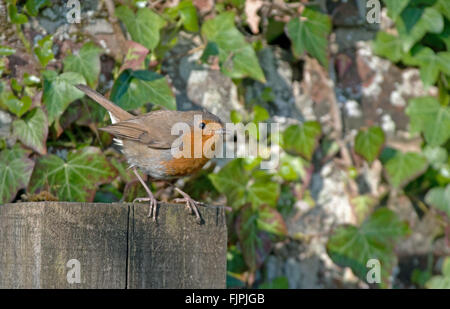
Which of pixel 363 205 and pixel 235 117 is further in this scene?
pixel 363 205

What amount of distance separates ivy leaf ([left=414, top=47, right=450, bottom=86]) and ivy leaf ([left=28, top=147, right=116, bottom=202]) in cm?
198

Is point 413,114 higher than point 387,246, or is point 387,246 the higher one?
point 413,114

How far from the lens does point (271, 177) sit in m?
3.40

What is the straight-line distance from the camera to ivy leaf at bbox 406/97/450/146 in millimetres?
3510

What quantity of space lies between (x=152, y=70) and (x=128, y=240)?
172 cm

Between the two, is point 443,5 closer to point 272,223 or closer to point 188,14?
point 188,14

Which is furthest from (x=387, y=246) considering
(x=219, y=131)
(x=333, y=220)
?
(x=219, y=131)

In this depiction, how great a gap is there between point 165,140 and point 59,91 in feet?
2.35

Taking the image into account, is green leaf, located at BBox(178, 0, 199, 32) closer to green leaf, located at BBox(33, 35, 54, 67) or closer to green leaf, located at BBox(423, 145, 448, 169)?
green leaf, located at BBox(33, 35, 54, 67)

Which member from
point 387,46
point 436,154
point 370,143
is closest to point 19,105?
point 370,143

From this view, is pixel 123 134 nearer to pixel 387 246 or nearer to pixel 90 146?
pixel 90 146

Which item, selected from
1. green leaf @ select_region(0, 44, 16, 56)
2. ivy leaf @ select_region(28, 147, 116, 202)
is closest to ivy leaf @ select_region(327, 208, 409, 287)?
ivy leaf @ select_region(28, 147, 116, 202)

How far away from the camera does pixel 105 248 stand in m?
1.56

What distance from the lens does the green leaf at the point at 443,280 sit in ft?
11.6
